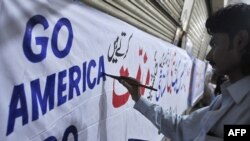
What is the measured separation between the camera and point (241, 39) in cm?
141

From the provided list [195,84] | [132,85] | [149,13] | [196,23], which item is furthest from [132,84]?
[196,23]

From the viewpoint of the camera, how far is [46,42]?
1188mm

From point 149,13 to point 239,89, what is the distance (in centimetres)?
168

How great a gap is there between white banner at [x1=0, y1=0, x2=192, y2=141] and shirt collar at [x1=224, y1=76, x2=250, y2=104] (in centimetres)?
69

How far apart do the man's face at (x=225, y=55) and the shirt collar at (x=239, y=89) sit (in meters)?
0.07

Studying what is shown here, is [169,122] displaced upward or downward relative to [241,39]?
downward

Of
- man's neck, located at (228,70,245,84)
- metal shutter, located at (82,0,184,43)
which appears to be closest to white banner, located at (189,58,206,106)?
metal shutter, located at (82,0,184,43)

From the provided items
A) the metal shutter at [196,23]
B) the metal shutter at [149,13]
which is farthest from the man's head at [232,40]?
the metal shutter at [196,23]

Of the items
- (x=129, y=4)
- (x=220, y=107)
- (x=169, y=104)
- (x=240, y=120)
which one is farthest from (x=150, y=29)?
(x=240, y=120)

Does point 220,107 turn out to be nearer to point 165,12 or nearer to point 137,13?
point 137,13

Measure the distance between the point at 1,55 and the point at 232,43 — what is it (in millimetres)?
1007

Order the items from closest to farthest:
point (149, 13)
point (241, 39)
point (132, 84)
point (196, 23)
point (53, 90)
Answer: point (53, 90) < point (241, 39) < point (132, 84) < point (149, 13) < point (196, 23)

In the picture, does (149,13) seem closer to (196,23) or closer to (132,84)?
(132,84)

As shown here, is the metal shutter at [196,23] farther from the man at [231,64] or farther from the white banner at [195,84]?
the man at [231,64]
